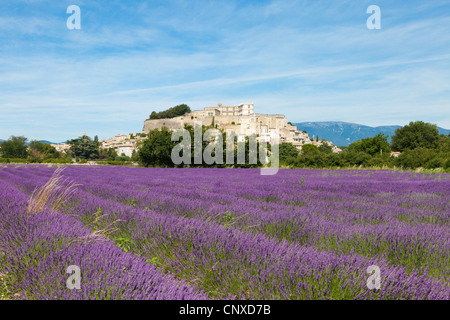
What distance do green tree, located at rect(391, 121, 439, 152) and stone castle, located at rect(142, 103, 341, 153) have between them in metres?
50.1

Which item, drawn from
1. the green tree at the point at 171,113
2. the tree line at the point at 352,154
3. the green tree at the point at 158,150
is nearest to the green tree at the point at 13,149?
the tree line at the point at 352,154

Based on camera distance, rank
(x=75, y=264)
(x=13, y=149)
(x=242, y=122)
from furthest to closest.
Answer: (x=242, y=122) → (x=13, y=149) → (x=75, y=264)

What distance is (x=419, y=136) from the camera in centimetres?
5838

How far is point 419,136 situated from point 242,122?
230 ft

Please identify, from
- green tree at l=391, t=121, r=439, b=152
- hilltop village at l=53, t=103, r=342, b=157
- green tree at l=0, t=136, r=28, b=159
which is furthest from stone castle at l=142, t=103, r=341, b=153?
green tree at l=391, t=121, r=439, b=152

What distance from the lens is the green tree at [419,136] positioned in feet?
190

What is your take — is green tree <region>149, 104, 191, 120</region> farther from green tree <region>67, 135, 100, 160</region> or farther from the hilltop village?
green tree <region>67, 135, 100, 160</region>

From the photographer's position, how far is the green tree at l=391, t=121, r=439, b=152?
57.9 metres

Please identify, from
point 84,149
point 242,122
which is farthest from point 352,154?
point 242,122

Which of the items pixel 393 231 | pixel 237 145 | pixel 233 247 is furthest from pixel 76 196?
pixel 237 145

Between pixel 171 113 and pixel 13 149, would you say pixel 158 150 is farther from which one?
pixel 171 113
